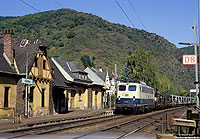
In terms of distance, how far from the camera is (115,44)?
146875 millimetres

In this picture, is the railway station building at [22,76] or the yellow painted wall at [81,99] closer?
the railway station building at [22,76]

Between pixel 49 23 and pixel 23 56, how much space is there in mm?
144441

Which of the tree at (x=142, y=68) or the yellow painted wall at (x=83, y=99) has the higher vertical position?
the tree at (x=142, y=68)

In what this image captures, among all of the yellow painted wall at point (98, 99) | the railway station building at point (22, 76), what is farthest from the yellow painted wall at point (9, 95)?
the yellow painted wall at point (98, 99)

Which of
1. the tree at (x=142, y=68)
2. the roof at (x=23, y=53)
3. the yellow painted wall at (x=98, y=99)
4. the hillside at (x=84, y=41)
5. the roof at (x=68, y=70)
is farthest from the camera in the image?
the hillside at (x=84, y=41)

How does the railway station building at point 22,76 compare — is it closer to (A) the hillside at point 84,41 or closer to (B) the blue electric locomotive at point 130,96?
(B) the blue electric locomotive at point 130,96

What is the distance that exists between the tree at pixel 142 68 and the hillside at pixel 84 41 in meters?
31.7

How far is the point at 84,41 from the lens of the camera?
415 feet

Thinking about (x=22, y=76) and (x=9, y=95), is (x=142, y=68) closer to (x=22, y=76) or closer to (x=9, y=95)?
(x=22, y=76)

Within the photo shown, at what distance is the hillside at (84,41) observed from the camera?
116 meters

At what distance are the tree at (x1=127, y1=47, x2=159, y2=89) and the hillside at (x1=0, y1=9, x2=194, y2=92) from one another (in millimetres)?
31695

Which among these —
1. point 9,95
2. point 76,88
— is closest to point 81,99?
point 76,88

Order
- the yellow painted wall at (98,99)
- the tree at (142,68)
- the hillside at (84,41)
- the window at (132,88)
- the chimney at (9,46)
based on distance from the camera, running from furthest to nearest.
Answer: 1. the hillside at (84,41)
2. the tree at (142,68)
3. the yellow painted wall at (98,99)
4. the window at (132,88)
5. the chimney at (9,46)

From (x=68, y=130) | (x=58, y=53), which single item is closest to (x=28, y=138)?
(x=68, y=130)
